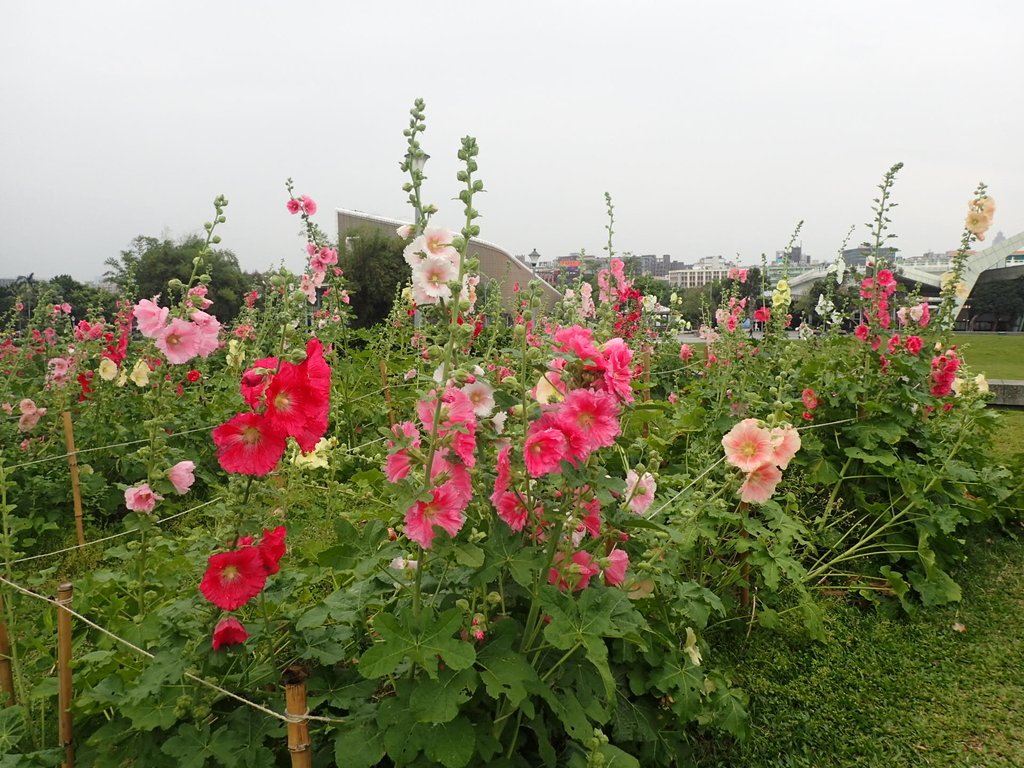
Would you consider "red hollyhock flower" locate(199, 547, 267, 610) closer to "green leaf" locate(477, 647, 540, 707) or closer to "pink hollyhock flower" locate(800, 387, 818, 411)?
"green leaf" locate(477, 647, 540, 707)

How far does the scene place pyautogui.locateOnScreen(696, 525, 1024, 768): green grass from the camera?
91.7 inches

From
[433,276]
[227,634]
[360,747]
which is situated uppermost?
[433,276]

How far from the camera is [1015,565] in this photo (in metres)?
3.75

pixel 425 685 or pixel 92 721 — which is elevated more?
pixel 425 685

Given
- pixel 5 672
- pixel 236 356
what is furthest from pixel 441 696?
pixel 236 356

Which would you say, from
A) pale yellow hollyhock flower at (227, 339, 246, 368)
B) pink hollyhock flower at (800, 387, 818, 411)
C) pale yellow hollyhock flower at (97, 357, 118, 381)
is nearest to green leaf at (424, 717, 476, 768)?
pink hollyhock flower at (800, 387, 818, 411)

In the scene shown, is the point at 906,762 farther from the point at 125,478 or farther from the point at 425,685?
the point at 125,478

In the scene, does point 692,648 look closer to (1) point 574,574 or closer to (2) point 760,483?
(2) point 760,483

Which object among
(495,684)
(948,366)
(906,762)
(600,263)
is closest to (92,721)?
(495,684)

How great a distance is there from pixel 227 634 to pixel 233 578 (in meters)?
0.14

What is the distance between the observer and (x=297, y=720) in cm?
135

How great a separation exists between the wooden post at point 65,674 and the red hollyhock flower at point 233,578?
0.38m

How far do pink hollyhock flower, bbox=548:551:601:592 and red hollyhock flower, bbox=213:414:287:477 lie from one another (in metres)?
0.68

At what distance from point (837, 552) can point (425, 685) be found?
3052 mm
